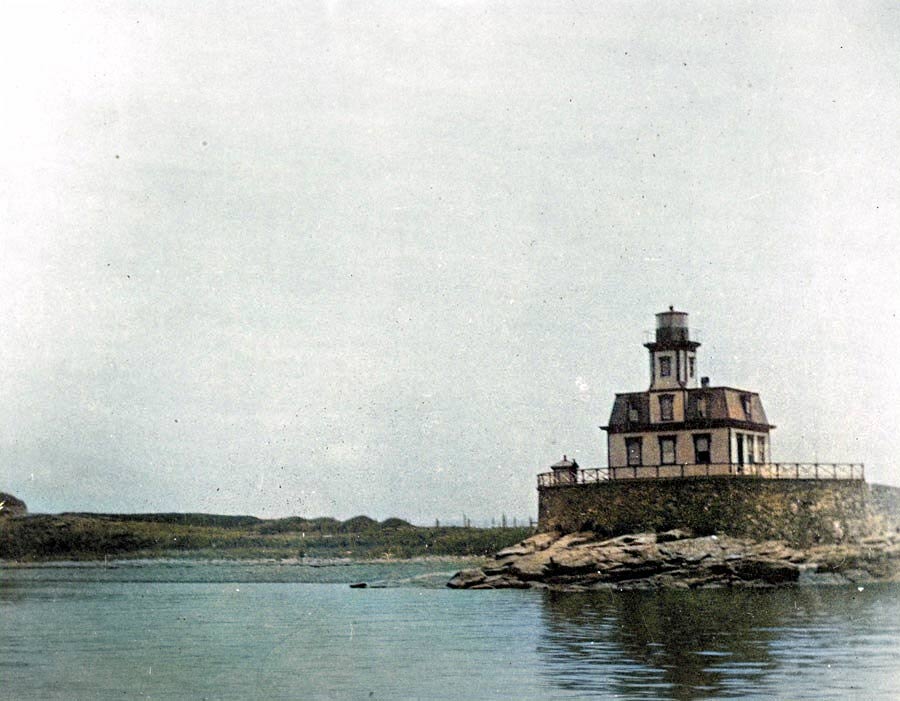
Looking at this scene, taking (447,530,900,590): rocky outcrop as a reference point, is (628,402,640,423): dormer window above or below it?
above

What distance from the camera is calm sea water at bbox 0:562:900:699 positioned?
20.9 metres

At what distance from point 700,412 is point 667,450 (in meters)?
2.08

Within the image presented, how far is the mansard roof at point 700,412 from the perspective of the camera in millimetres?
50969

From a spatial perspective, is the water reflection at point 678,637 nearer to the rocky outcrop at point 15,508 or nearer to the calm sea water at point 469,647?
the calm sea water at point 469,647

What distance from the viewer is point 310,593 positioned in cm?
5422

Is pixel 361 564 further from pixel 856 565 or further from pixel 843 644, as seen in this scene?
pixel 843 644

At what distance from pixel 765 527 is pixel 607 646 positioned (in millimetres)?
23456

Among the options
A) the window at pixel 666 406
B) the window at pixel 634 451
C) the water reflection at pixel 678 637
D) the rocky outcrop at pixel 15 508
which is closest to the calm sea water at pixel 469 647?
the water reflection at pixel 678 637

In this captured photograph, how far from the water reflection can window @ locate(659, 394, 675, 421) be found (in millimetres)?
9701

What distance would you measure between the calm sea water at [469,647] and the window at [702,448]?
7.90 m

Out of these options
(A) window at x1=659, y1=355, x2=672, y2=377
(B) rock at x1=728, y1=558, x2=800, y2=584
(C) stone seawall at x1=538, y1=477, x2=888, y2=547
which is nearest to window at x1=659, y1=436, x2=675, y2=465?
(C) stone seawall at x1=538, y1=477, x2=888, y2=547

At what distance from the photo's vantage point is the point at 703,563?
153ft

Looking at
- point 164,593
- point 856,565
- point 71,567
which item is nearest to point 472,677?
point 856,565

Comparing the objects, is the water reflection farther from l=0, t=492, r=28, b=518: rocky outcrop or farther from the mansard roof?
l=0, t=492, r=28, b=518: rocky outcrop
